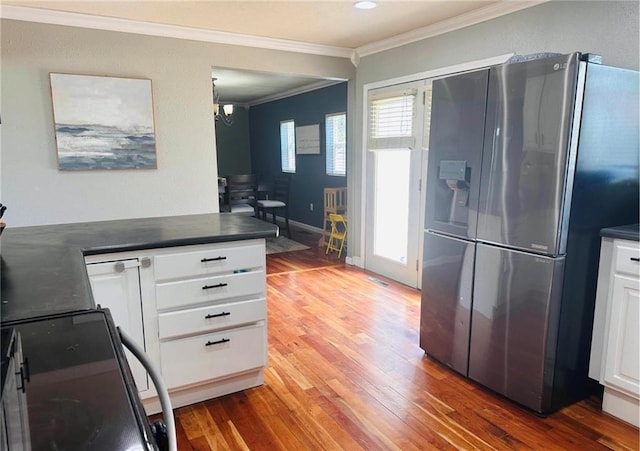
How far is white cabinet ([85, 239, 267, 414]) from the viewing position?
1869 millimetres

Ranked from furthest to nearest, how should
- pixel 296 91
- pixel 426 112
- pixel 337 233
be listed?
pixel 296 91
pixel 337 233
pixel 426 112

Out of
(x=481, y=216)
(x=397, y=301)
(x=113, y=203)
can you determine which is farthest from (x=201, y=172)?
(x=481, y=216)

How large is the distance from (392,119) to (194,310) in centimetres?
274

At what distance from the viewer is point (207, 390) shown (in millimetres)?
2180

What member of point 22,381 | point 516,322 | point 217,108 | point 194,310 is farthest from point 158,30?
point 22,381

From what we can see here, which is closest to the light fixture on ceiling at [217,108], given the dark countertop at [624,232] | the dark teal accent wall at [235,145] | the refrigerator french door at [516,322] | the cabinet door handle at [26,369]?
the dark teal accent wall at [235,145]

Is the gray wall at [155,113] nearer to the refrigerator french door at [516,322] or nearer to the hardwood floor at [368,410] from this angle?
the hardwood floor at [368,410]

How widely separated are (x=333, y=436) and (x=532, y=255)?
4.02 feet

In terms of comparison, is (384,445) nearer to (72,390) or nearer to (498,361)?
(498,361)

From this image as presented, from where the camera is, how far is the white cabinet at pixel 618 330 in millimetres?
1888

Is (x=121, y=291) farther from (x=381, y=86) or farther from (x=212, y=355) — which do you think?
(x=381, y=86)

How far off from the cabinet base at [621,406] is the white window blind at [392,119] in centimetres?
240

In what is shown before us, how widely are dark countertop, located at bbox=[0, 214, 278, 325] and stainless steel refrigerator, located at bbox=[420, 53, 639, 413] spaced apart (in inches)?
42.0

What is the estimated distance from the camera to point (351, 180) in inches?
183
